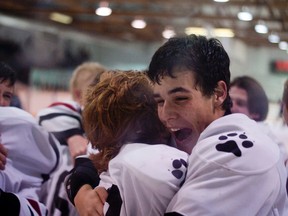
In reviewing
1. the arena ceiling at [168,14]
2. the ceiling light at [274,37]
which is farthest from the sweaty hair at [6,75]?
the ceiling light at [274,37]

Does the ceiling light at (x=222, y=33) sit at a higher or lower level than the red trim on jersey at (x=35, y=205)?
higher

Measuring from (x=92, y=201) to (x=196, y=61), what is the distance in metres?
0.31

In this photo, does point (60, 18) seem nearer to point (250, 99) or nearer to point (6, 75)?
point (250, 99)

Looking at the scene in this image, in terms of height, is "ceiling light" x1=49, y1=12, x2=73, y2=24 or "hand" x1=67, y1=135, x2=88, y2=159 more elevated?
"ceiling light" x1=49, y1=12, x2=73, y2=24

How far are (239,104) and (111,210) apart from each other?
3.94ft

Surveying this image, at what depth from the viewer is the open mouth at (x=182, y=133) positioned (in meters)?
0.86

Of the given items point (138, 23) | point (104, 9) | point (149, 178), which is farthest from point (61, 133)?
point (138, 23)

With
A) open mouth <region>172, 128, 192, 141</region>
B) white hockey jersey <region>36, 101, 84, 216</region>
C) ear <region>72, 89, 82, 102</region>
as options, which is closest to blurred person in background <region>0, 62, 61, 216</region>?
white hockey jersey <region>36, 101, 84, 216</region>

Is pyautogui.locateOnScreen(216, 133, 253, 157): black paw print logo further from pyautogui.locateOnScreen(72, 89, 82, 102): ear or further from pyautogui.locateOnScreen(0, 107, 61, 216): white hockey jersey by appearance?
pyautogui.locateOnScreen(72, 89, 82, 102): ear

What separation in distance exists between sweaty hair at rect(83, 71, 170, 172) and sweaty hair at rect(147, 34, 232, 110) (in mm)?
59

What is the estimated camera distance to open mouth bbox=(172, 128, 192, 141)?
0.86 metres

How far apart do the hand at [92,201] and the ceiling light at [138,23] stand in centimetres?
669

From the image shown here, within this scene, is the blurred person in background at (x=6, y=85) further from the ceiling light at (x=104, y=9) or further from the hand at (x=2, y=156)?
the ceiling light at (x=104, y=9)

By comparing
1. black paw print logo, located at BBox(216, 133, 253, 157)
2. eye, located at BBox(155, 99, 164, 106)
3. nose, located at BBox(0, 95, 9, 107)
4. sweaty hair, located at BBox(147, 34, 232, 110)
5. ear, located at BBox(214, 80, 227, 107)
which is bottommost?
black paw print logo, located at BBox(216, 133, 253, 157)
